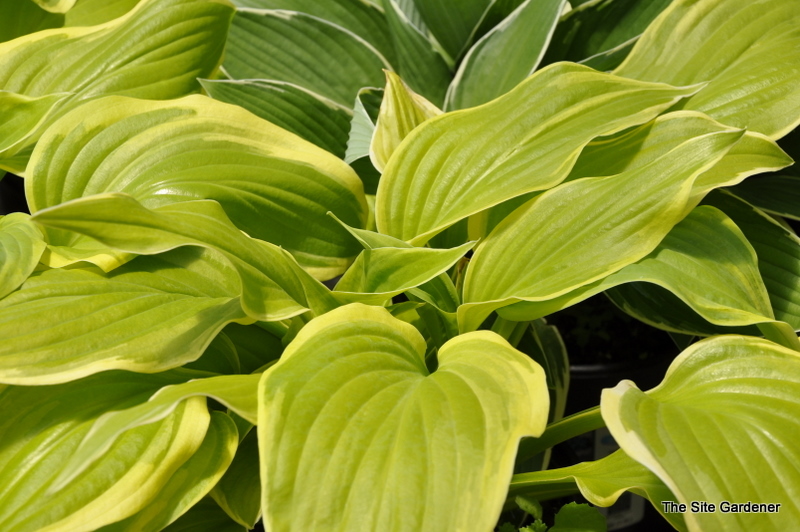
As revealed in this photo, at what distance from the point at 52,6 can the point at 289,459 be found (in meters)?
0.61

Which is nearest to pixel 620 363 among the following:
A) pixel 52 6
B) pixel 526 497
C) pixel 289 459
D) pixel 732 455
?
pixel 526 497

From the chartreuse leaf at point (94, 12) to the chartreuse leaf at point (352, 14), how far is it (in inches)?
5.3

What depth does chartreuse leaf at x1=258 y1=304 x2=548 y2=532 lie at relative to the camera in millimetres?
356

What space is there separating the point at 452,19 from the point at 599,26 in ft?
0.53

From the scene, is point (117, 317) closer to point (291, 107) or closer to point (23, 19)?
point (291, 107)

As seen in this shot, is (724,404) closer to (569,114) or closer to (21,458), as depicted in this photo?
(569,114)

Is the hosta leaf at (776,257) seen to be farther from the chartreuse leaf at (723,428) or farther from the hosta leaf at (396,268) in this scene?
the hosta leaf at (396,268)

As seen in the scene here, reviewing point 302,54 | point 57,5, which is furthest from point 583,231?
point 57,5

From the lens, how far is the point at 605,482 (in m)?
0.49

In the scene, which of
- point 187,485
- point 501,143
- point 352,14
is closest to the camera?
point 187,485

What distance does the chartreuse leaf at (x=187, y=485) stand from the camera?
452mm

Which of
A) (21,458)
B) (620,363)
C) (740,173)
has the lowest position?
(620,363)

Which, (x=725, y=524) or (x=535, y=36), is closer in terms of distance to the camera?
(x=725, y=524)

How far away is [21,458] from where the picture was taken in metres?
0.45
